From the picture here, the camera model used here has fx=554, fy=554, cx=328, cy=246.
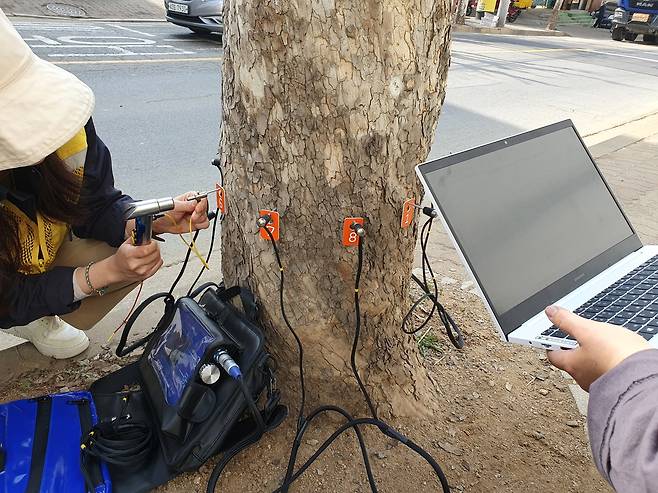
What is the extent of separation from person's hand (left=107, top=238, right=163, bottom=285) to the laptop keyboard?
1.18 m

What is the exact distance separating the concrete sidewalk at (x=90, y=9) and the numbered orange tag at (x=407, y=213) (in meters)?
11.9

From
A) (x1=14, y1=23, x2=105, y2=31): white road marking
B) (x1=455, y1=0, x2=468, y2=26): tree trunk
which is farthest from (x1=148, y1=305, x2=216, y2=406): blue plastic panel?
(x1=455, y1=0, x2=468, y2=26): tree trunk

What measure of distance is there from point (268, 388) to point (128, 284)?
806mm

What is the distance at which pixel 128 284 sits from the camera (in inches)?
84.0

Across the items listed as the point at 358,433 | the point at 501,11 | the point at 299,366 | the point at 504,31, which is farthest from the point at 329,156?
the point at 501,11

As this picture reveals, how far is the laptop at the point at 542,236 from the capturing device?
4.53ft

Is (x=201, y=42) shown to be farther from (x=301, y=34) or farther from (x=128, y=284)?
(x=301, y=34)

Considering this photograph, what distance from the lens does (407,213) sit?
5.24 ft

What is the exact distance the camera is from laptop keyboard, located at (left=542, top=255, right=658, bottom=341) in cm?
140

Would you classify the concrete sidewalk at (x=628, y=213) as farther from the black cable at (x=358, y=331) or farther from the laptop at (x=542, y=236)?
the black cable at (x=358, y=331)

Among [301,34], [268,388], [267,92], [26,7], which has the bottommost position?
[26,7]

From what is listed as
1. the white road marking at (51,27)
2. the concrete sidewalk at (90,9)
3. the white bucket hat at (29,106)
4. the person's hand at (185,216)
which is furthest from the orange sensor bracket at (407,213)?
the concrete sidewalk at (90,9)

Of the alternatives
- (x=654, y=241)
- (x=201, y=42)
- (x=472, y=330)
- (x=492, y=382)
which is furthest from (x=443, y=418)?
(x=201, y=42)

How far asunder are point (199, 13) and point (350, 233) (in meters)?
9.59
